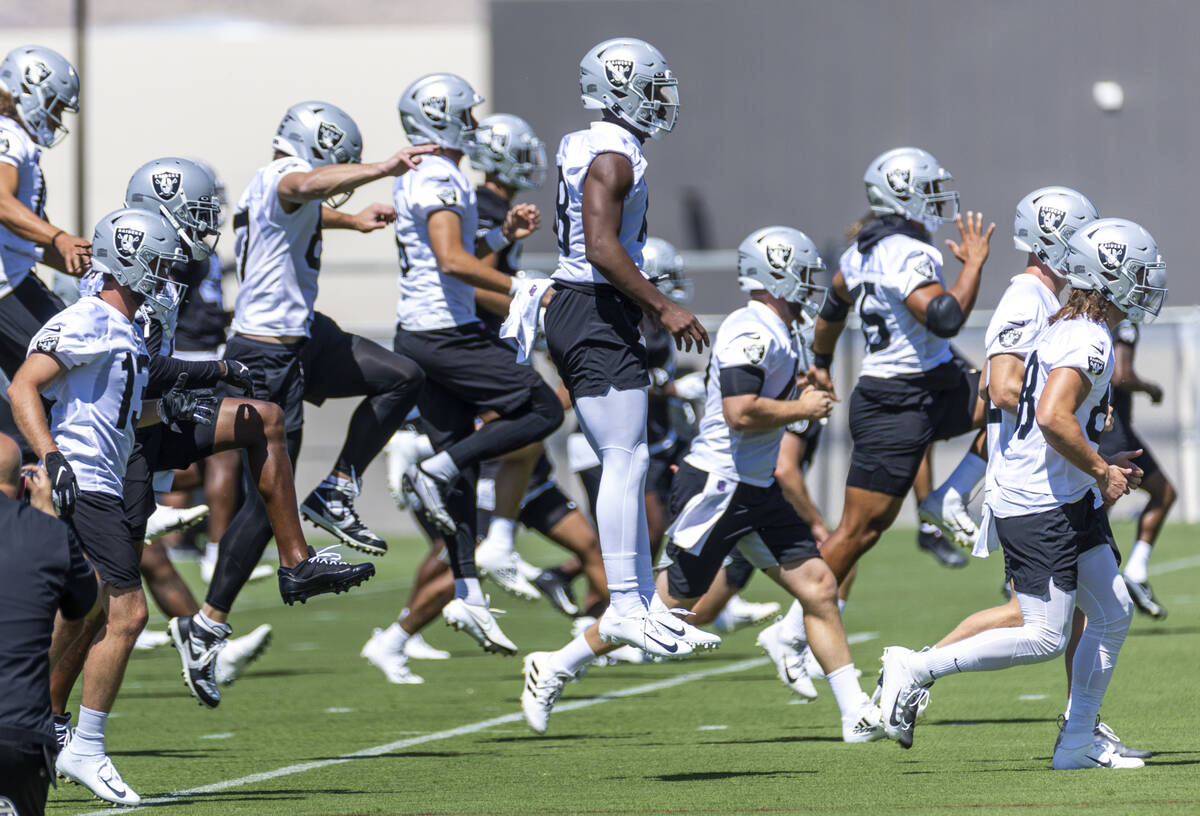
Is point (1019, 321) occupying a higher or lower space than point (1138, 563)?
higher

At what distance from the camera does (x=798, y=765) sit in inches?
281

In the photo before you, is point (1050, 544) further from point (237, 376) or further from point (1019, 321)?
point (237, 376)

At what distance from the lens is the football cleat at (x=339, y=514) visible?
→ 8531mm

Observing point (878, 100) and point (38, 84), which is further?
point (878, 100)

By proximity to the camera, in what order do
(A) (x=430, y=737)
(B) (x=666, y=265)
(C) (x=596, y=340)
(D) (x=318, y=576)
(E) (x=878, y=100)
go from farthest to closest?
(E) (x=878, y=100), (B) (x=666, y=265), (A) (x=430, y=737), (D) (x=318, y=576), (C) (x=596, y=340)

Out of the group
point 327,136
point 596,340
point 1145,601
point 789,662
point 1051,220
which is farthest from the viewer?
point 1145,601

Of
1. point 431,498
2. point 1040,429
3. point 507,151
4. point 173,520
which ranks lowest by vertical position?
point 173,520

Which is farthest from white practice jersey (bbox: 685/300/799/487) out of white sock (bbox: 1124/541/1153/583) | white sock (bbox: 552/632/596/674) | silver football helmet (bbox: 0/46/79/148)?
white sock (bbox: 1124/541/1153/583)

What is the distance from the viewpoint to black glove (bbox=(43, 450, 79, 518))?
20.1 feet

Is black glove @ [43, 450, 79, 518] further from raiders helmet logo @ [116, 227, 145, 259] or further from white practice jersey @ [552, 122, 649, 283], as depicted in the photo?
white practice jersey @ [552, 122, 649, 283]

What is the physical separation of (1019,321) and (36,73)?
4.24 metres

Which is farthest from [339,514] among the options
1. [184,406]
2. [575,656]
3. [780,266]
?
[780,266]

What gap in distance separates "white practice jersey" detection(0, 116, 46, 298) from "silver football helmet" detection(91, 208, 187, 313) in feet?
5.82

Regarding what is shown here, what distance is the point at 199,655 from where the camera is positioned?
26.6 feet
